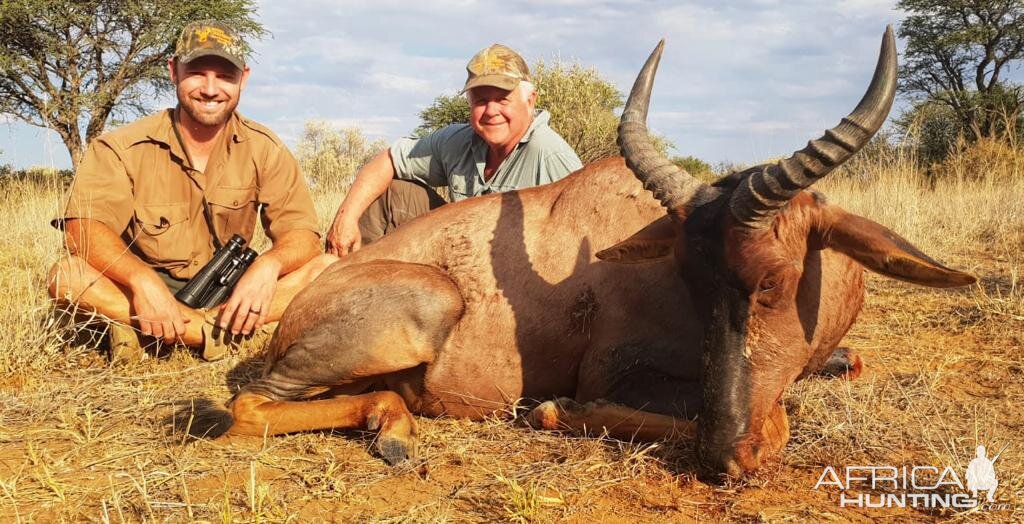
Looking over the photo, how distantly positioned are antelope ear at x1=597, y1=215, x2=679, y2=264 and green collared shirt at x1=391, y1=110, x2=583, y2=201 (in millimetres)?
2494

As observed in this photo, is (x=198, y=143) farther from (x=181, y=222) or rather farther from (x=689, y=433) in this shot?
(x=689, y=433)

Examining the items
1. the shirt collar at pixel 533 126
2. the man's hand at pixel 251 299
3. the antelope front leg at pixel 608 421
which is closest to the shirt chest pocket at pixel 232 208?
the man's hand at pixel 251 299

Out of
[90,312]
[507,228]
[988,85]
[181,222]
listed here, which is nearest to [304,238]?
[181,222]

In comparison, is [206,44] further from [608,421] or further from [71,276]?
[608,421]

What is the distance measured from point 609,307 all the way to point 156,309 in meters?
3.49

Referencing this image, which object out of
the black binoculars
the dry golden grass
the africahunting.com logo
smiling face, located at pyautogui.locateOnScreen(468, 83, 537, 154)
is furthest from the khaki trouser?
the africahunting.com logo

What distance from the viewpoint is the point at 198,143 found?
21.8ft

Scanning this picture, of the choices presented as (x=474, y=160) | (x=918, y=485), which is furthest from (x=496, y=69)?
(x=918, y=485)

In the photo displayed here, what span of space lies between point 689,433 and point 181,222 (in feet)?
15.5

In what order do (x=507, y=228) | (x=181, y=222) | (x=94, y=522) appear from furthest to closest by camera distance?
(x=181, y=222)
(x=507, y=228)
(x=94, y=522)

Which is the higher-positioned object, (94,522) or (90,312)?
(90,312)

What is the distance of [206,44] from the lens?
20.9 feet

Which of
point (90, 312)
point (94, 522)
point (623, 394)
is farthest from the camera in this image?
point (90, 312)

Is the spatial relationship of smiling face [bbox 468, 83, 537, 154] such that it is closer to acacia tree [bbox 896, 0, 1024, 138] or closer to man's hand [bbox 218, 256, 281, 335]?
man's hand [bbox 218, 256, 281, 335]
